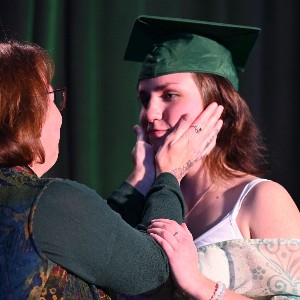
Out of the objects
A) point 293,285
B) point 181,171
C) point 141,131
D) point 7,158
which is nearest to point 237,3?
point 141,131

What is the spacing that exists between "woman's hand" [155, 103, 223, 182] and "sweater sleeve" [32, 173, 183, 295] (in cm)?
42

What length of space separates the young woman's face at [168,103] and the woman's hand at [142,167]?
0.09ft

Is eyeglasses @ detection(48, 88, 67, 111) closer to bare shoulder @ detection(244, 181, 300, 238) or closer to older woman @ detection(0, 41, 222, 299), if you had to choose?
older woman @ detection(0, 41, 222, 299)

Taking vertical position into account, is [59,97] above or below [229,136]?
above

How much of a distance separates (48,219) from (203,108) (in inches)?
31.2

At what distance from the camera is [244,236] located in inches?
63.9

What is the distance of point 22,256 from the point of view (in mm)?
1139

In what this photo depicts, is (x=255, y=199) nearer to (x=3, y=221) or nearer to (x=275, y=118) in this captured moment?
(x=3, y=221)

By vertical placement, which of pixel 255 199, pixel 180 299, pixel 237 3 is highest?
pixel 237 3

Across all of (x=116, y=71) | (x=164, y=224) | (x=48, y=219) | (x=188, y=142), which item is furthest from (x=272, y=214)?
(x=116, y=71)

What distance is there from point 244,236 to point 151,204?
1.14ft

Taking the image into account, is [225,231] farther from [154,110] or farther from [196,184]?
[154,110]

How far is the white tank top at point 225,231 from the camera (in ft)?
5.32

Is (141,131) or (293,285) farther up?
(141,131)
